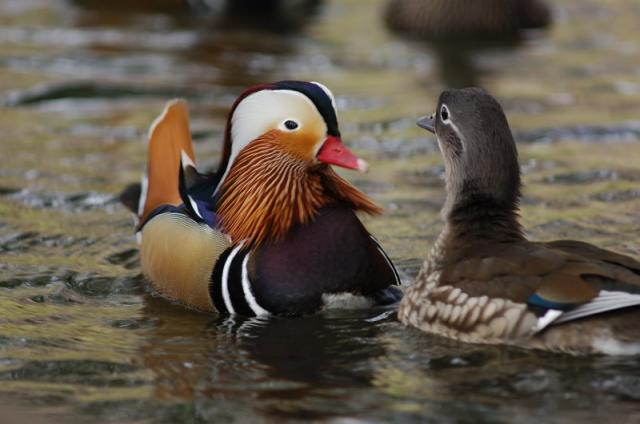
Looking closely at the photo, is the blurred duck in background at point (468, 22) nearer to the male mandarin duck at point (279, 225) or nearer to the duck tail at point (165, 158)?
the duck tail at point (165, 158)

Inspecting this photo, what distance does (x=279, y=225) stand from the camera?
6.16 m

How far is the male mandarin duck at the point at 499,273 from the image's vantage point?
5168 mm

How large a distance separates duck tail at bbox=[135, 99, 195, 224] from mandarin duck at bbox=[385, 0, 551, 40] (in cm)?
652

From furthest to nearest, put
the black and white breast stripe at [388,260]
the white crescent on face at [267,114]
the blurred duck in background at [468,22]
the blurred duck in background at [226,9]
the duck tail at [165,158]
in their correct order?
1. the blurred duck in background at [226,9]
2. the blurred duck in background at [468,22]
3. the duck tail at [165,158]
4. the black and white breast stripe at [388,260]
5. the white crescent on face at [267,114]

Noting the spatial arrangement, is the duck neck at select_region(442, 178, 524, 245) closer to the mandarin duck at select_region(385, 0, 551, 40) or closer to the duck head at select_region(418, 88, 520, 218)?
the duck head at select_region(418, 88, 520, 218)

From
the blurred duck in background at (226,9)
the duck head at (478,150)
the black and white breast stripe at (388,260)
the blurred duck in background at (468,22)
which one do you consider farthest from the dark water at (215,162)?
the duck head at (478,150)

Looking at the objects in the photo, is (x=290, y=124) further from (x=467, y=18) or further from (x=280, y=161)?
(x=467, y=18)

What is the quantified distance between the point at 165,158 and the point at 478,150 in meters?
2.14

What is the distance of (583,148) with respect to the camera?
943cm

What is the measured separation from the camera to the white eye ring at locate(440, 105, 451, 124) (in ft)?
19.1

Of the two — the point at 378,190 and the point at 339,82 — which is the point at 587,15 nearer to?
the point at 339,82

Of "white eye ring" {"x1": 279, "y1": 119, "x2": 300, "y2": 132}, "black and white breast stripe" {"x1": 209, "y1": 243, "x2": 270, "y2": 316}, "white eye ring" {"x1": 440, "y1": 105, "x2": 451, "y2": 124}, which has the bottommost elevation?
"black and white breast stripe" {"x1": 209, "y1": 243, "x2": 270, "y2": 316}

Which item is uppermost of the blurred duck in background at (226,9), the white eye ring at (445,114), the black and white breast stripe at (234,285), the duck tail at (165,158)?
the white eye ring at (445,114)

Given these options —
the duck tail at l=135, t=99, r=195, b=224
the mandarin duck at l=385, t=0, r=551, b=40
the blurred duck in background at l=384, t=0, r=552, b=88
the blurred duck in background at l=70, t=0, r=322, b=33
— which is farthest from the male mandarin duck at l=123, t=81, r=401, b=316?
the blurred duck in background at l=70, t=0, r=322, b=33
